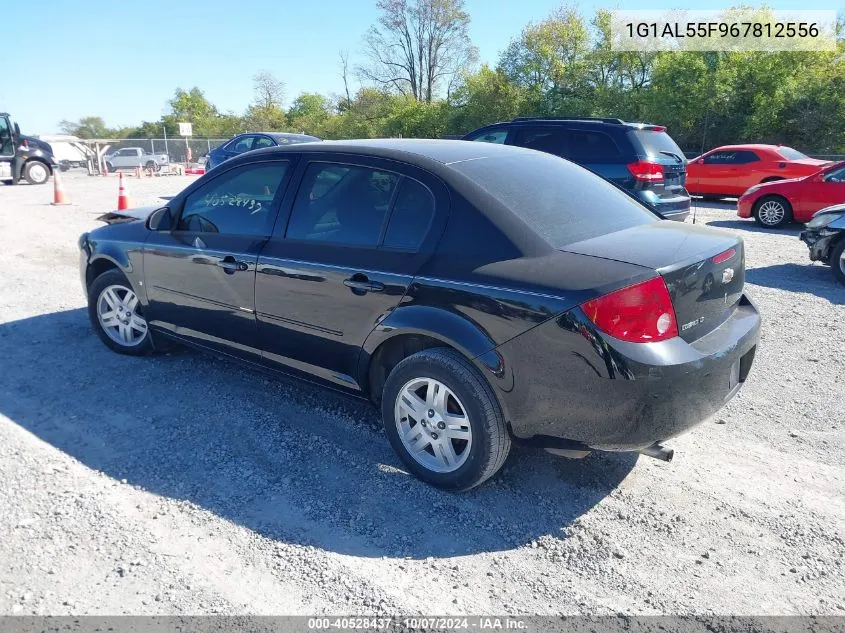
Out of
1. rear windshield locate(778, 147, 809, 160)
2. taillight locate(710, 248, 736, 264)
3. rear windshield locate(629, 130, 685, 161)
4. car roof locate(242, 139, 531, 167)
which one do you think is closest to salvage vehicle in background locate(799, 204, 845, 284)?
rear windshield locate(629, 130, 685, 161)

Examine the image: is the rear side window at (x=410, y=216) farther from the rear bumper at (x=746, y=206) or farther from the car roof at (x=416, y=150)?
the rear bumper at (x=746, y=206)

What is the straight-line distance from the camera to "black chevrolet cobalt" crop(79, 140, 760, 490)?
2742mm

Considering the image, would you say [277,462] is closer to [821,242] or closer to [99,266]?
[99,266]

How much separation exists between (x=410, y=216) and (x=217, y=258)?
1.46 metres

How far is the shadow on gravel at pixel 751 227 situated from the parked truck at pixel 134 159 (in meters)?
32.1

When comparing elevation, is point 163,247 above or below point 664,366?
above

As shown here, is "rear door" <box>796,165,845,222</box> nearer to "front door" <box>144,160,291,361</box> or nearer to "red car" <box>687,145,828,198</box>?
"red car" <box>687,145,828,198</box>

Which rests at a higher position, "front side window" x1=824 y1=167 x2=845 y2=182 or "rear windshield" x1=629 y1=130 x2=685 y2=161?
"rear windshield" x1=629 y1=130 x2=685 y2=161

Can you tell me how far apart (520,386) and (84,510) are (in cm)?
215

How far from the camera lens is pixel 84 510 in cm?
306

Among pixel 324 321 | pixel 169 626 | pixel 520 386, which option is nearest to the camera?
pixel 169 626

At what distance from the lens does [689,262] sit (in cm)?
290

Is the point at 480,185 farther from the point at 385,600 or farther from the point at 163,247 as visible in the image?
the point at 163,247

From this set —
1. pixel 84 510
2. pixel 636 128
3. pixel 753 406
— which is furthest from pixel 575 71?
pixel 84 510
